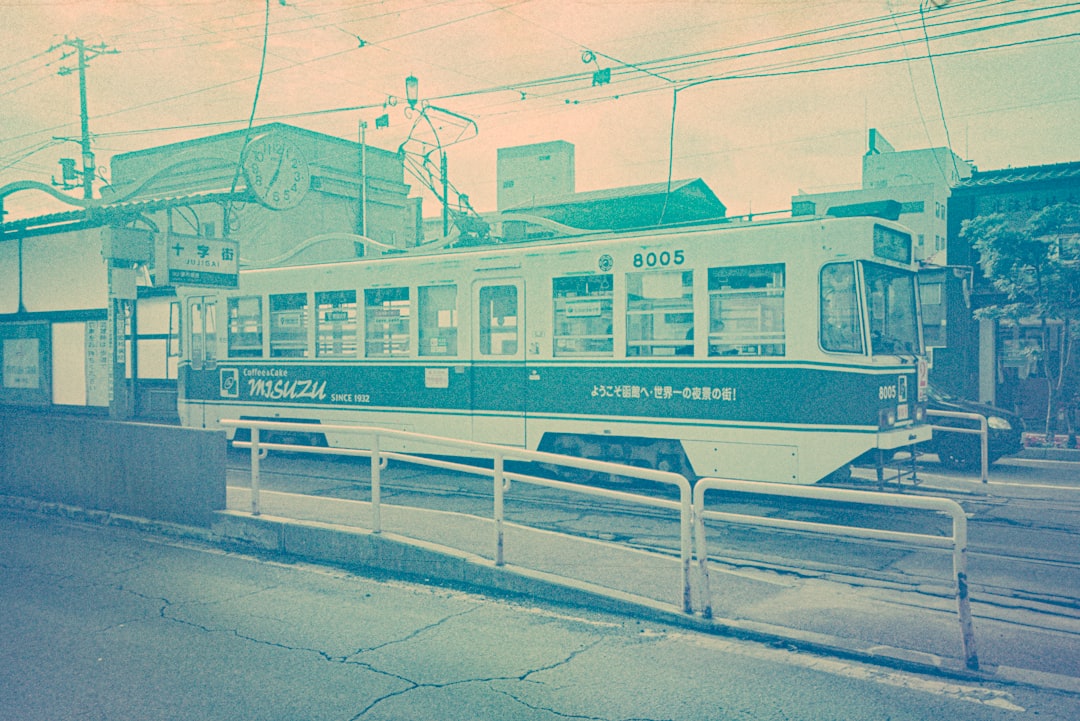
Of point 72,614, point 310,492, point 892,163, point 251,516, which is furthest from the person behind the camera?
point 892,163

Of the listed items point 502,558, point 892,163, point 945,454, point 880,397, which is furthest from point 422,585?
point 892,163

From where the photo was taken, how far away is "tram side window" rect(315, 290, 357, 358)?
13406 mm

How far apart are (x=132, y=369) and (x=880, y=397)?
1381 cm

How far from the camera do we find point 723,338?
33.6ft

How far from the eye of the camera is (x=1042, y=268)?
17.3 meters

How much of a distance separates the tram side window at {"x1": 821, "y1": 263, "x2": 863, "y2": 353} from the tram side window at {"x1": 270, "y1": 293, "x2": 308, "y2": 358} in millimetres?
7773

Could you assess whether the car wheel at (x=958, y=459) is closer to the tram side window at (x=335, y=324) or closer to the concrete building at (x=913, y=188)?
the concrete building at (x=913, y=188)

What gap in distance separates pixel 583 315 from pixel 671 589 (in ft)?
17.8

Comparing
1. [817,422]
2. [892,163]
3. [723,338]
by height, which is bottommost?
[817,422]

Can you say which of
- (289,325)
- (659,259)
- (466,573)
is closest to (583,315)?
(659,259)

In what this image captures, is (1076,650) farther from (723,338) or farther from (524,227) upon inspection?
(524,227)

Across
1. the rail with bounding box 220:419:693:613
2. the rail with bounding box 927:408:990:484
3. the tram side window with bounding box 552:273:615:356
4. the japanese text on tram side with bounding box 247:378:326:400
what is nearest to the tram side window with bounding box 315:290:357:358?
the japanese text on tram side with bounding box 247:378:326:400

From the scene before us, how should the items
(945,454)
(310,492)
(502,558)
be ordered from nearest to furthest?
(502,558)
(310,492)
(945,454)

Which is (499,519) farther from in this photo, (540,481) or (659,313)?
(659,313)
